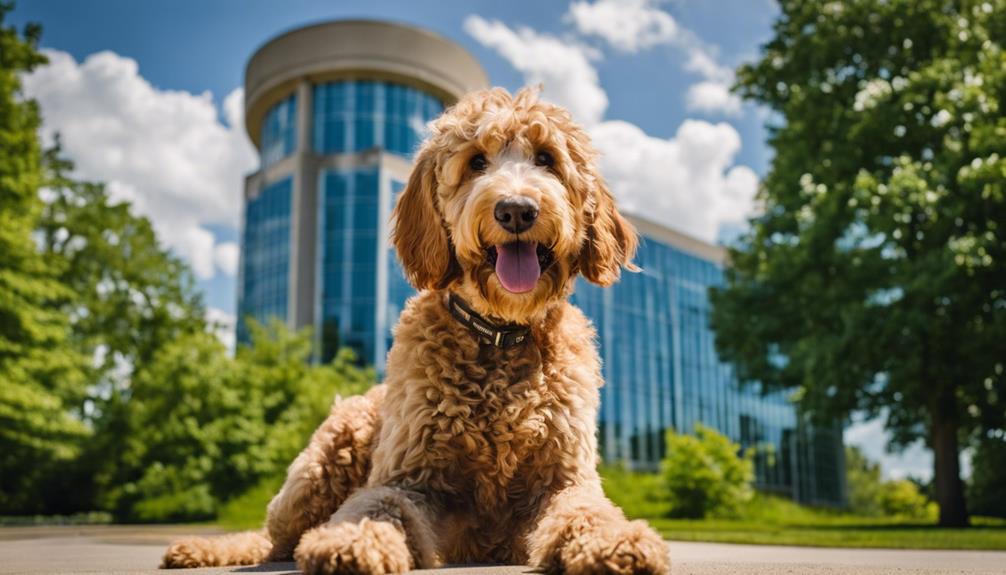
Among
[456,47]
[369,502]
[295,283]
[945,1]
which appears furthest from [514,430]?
[456,47]

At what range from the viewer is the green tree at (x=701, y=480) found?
18125mm

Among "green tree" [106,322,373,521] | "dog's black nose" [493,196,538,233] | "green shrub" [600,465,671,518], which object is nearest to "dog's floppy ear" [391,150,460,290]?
"dog's black nose" [493,196,538,233]

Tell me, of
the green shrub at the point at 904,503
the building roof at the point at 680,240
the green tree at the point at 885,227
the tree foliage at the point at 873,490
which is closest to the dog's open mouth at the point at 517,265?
the green tree at the point at 885,227

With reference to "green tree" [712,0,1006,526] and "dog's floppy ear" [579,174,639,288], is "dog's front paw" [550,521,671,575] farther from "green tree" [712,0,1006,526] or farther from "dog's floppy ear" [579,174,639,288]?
"green tree" [712,0,1006,526]

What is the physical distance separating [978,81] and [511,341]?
15.6 m

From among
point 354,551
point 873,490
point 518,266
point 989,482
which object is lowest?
point 873,490

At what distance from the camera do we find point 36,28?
21594 mm

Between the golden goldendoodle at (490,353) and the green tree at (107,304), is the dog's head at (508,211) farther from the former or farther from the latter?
the green tree at (107,304)

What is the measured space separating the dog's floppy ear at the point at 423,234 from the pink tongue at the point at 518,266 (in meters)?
0.35

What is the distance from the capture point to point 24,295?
18.8 m

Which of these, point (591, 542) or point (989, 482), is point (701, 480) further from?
point (591, 542)

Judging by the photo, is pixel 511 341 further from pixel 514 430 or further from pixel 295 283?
pixel 295 283

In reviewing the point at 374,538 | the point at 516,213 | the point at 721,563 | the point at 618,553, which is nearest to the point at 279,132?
the point at 516,213

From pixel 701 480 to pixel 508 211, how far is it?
15.7 m
